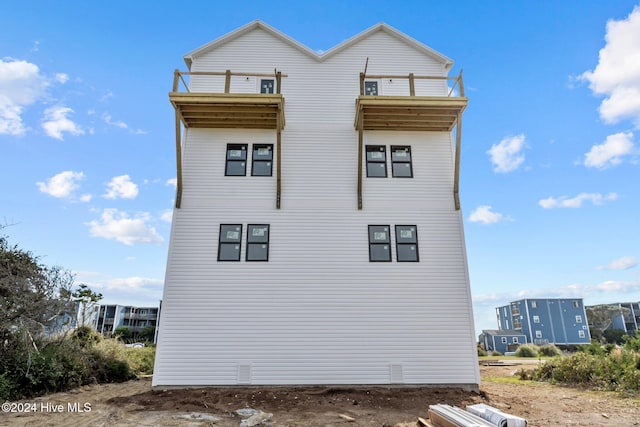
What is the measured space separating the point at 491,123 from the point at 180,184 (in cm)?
1024

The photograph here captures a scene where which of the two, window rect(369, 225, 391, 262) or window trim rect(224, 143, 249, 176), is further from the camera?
window trim rect(224, 143, 249, 176)

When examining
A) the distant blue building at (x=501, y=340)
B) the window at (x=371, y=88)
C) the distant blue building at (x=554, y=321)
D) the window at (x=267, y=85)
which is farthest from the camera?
the distant blue building at (x=554, y=321)

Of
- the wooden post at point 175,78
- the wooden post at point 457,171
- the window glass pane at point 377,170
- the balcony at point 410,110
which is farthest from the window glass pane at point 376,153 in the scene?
the wooden post at point 175,78

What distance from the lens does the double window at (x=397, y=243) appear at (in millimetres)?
9336

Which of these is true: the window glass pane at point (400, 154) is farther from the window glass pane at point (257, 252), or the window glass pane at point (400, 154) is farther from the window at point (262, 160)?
the window glass pane at point (257, 252)

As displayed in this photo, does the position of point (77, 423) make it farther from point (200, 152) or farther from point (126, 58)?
point (126, 58)

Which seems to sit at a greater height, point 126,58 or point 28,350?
point 126,58

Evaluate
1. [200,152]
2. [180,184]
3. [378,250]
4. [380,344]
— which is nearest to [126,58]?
[200,152]

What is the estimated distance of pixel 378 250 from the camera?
9406 millimetres

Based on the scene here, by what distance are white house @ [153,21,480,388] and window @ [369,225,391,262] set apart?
39 mm

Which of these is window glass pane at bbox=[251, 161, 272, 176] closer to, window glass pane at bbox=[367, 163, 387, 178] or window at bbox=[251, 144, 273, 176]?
window at bbox=[251, 144, 273, 176]

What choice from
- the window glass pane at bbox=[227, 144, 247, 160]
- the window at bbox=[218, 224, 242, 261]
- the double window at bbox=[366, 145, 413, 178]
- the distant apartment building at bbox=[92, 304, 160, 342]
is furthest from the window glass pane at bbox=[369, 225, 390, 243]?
the distant apartment building at bbox=[92, 304, 160, 342]

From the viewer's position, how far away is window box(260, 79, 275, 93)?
10797 millimetres

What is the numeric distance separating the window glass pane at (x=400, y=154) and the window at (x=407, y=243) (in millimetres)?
2089
